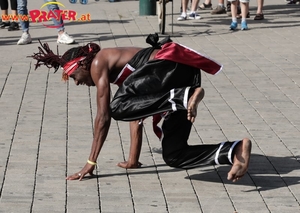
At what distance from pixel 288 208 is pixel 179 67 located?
132cm

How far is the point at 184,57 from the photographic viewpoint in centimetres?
572

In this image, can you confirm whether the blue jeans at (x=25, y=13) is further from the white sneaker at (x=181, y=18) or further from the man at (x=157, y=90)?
the man at (x=157, y=90)

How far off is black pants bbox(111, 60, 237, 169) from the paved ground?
0.27 m

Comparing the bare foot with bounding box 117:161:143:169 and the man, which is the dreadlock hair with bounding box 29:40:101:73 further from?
the bare foot with bounding box 117:161:143:169

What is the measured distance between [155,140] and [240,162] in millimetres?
1682

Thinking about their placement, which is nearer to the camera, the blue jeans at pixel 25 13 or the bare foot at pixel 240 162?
the bare foot at pixel 240 162

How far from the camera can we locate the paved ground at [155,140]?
222 inches

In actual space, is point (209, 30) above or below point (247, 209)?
below

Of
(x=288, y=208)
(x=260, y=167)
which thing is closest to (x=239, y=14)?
(x=260, y=167)

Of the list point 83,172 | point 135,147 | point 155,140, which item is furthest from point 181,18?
point 83,172

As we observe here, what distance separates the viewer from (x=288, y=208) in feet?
17.9

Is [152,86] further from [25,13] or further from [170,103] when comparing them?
[25,13]

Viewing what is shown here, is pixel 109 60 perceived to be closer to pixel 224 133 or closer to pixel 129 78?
pixel 129 78

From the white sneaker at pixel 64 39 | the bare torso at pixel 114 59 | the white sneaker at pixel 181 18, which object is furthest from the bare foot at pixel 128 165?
the white sneaker at pixel 181 18
